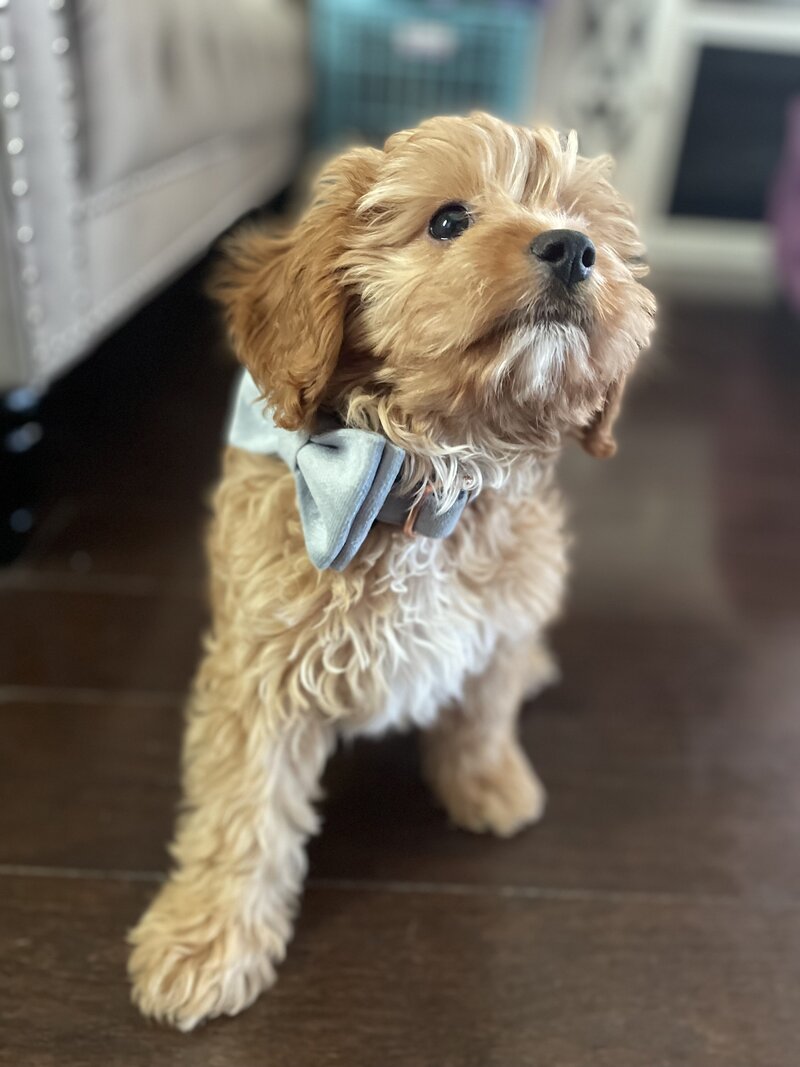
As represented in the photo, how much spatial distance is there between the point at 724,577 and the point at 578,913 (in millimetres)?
758

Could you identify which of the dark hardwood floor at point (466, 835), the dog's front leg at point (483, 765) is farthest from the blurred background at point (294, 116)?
the dog's front leg at point (483, 765)

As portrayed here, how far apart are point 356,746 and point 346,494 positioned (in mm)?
525

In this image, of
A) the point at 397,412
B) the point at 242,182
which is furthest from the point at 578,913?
the point at 242,182

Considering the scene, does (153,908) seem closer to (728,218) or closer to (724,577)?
(724,577)

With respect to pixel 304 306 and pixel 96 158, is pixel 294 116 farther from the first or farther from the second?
pixel 304 306

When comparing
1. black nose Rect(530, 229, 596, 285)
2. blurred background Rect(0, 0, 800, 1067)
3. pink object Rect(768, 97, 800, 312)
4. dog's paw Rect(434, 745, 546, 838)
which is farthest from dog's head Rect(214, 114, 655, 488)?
pink object Rect(768, 97, 800, 312)

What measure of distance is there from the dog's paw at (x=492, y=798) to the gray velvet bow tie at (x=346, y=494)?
1.24 ft

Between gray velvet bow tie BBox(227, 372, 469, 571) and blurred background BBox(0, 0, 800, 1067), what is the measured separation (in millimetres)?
412

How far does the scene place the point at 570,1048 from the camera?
2.53 ft

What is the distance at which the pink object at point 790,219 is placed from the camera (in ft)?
8.75

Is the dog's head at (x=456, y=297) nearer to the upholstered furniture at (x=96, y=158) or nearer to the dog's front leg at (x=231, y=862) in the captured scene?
the dog's front leg at (x=231, y=862)

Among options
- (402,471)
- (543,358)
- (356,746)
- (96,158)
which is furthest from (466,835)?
(96,158)

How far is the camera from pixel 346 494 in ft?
2.17

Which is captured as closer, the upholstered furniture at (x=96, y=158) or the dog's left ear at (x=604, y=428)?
the dog's left ear at (x=604, y=428)
